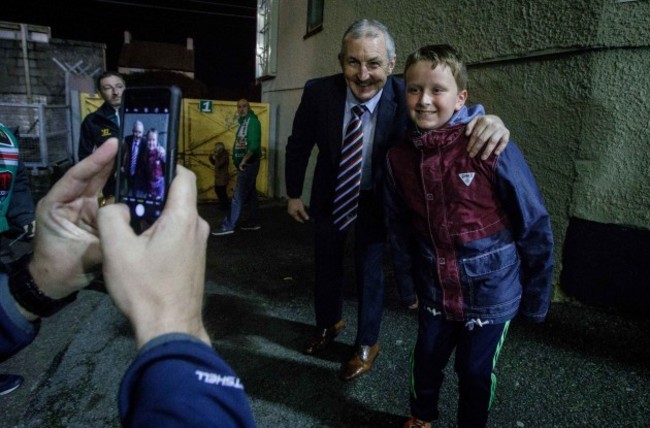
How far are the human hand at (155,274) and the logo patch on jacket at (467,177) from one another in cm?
136

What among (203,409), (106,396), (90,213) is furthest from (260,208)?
(203,409)

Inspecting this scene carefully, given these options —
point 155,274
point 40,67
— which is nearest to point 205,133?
point 155,274

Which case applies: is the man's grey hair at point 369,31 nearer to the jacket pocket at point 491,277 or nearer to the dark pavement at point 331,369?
the jacket pocket at point 491,277

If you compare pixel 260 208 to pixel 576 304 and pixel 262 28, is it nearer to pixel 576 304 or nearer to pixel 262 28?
pixel 262 28

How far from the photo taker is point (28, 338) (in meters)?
0.99

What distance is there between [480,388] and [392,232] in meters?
0.85

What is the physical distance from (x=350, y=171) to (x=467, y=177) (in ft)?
3.25

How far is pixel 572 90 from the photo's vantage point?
319cm

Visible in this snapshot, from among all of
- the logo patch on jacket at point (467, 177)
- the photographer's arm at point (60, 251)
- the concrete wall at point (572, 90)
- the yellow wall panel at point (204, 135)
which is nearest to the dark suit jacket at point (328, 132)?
the logo patch on jacket at point (467, 177)

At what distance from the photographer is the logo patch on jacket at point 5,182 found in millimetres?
2572

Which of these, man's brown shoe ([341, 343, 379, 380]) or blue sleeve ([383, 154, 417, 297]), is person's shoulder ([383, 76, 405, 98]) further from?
man's brown shoe ([341, 343, 379, 380])

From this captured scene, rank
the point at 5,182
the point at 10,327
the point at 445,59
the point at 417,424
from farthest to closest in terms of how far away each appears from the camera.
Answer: the point at 5,182 < the point at 417,424 < the point at 445,59 < the point at 10,327

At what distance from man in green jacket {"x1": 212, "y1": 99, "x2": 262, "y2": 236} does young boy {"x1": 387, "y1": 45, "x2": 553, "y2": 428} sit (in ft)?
16.4

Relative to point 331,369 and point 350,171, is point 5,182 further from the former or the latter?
point 331,369
